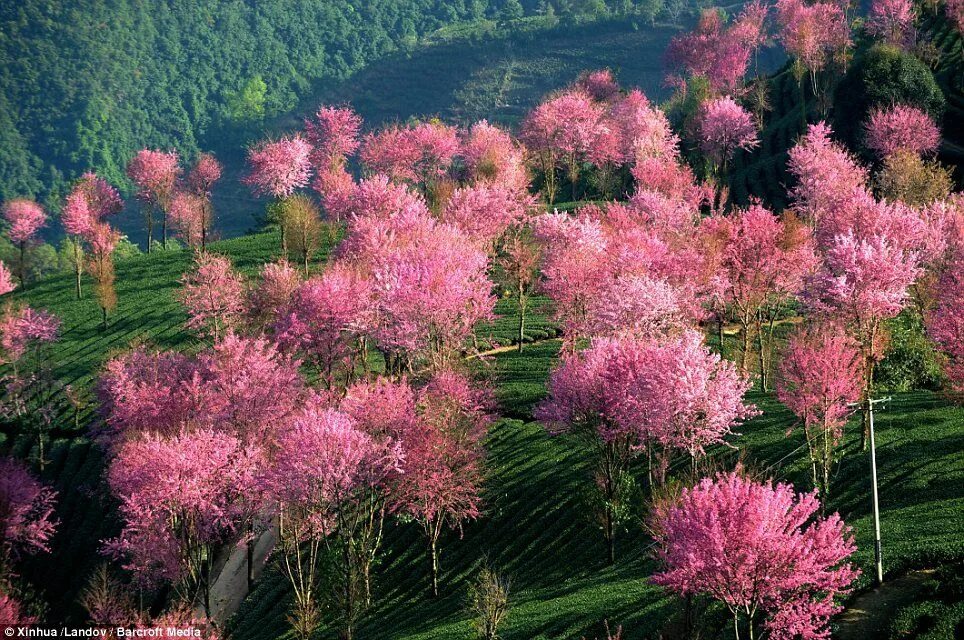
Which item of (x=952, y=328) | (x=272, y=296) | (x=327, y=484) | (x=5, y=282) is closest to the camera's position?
(x=327, y=484)

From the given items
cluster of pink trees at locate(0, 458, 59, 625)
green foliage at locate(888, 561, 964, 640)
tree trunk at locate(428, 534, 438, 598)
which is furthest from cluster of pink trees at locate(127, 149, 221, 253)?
green foliage at locate(888, 561, 964, 640)

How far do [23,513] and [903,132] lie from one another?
8794cm

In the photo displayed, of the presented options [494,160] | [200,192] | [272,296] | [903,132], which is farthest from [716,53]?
[272,296]

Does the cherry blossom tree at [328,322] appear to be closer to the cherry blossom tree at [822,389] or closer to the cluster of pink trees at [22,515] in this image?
the cluster of pink trees at [22,515]

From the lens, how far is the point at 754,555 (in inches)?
1289

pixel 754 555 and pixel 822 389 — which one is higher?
pixel 754 555

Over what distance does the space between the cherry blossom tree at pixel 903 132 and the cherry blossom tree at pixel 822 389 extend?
2436 inches

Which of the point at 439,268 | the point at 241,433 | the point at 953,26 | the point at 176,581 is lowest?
the point at 176,581

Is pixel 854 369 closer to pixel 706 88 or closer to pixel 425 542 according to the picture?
pixel 425 542

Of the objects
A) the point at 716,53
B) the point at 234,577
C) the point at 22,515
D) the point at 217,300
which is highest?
the point at 716,53

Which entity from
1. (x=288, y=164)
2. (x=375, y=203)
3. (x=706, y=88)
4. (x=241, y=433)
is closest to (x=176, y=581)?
(x=241, y=433)

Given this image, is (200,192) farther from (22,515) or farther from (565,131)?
(22,515)

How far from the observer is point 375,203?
100 metres

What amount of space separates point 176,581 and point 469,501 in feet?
56.1
